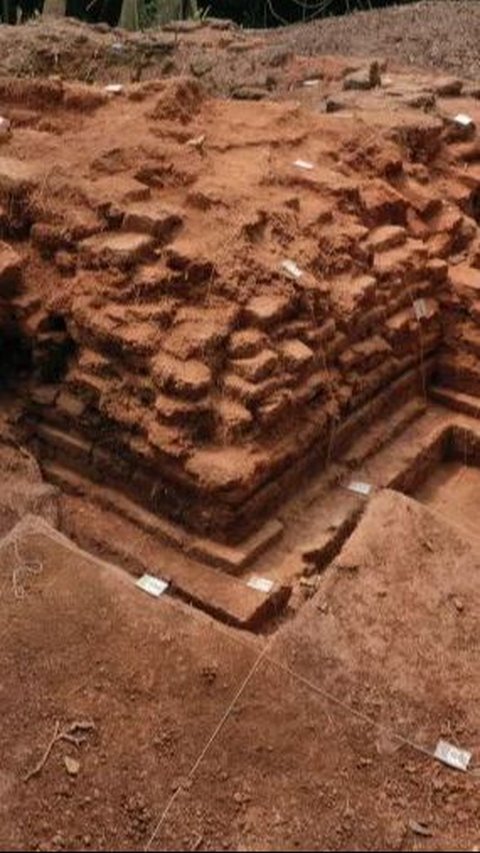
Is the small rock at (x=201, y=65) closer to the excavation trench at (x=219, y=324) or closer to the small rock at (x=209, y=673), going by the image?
the excavation trench at (x=219, y=324)

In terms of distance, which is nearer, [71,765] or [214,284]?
[71,765]

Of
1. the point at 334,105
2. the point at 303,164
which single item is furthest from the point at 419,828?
the point at 334,105

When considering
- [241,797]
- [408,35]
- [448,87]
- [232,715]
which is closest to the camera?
[241,797]

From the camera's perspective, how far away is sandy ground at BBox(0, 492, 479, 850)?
9.13 feet

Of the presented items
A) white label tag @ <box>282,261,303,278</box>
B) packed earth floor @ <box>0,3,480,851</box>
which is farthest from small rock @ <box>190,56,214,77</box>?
white label tag @ <box>282,261,303,278</box>

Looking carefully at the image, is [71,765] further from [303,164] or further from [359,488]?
[303,164]

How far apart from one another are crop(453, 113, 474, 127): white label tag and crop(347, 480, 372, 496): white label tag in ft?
9.13

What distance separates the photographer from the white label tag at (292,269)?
415 cm

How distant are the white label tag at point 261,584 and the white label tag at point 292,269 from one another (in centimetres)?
130

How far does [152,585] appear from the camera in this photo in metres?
3.49

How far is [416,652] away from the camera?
11.1 ft

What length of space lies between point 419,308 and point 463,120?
1.73 m

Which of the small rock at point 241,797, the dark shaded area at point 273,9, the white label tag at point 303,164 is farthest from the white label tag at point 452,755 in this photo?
the dark shaded area at point 273,9

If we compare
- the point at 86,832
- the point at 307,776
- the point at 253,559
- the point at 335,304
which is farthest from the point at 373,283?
the point at 86,832
